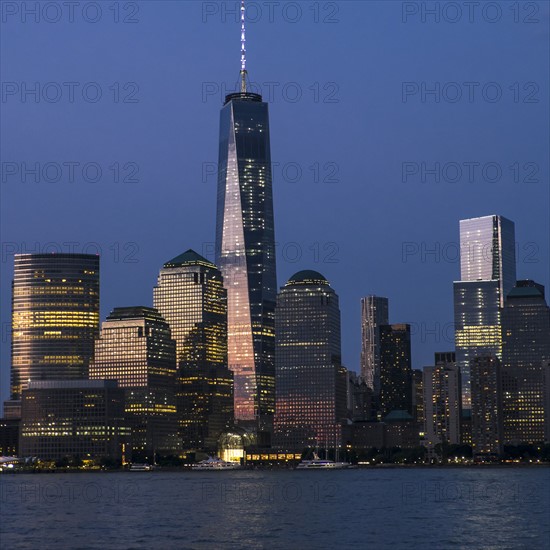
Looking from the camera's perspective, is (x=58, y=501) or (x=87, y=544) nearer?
(x=87, y=544)

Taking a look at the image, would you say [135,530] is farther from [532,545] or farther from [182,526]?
[532,545]

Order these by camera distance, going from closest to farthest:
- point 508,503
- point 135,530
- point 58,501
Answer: point 135,530 → point 508,503 → point 58,501

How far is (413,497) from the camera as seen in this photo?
639ft

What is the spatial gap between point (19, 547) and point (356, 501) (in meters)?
74.8

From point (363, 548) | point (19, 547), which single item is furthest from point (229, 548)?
point (19, 547)

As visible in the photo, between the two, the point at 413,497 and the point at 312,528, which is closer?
the point at 312,528

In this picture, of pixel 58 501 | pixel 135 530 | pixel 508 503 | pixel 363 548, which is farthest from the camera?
pixel 58 501

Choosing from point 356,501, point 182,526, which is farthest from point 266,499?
point 182,526

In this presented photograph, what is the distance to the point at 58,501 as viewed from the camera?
190 m

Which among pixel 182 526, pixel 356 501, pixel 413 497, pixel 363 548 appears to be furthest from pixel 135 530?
pixel 413 497

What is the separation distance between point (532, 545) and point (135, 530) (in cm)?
4094

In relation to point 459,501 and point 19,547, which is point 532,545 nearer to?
point 19,547

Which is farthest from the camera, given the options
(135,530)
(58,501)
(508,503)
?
(58,501)

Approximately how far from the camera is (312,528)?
5344 inches
